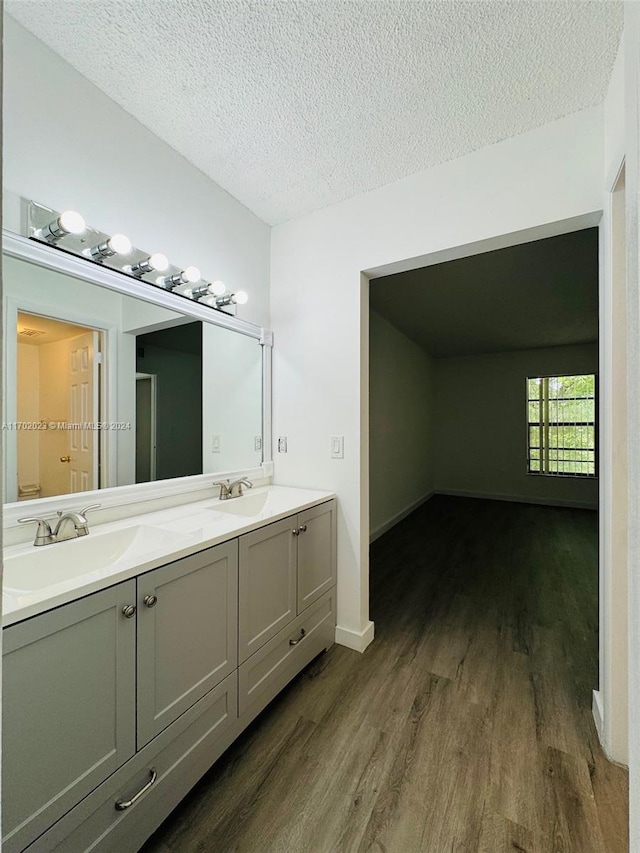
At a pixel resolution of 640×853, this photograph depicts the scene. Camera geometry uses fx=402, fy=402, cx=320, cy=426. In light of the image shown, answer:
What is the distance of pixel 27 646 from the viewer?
3.18 feet

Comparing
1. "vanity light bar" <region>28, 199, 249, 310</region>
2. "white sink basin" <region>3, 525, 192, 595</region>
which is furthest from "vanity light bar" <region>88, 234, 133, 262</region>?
"white sink basin" <region>3, 525, 192, 595</region>

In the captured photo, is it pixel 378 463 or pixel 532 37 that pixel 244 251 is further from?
pixel 378 463

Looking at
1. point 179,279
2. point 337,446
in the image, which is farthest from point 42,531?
point 337,446

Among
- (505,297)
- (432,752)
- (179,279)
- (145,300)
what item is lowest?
(432,752)

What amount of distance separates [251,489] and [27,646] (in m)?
1.43

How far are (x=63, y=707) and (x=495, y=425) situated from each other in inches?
267

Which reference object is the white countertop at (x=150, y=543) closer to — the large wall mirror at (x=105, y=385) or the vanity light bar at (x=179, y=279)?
the large wall mirror at (x=105, y=385)

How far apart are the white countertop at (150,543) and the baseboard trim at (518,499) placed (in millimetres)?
5315

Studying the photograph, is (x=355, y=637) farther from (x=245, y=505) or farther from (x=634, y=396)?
(x=634, y=396)

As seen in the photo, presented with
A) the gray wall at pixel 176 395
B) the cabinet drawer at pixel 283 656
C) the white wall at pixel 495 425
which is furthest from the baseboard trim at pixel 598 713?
the white wall at pixel 495 425

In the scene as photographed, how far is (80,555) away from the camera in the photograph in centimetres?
141

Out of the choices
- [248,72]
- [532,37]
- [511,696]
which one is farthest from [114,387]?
[511,696]

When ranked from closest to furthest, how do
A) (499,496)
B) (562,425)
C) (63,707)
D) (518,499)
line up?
1. (63,707)
2. (562,425)
3. (518,499)
4. (499,496)

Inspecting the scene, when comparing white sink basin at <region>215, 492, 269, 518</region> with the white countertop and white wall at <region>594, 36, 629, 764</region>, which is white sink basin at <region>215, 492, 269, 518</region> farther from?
white wall at <region>594, 36, 629, 764</region>
